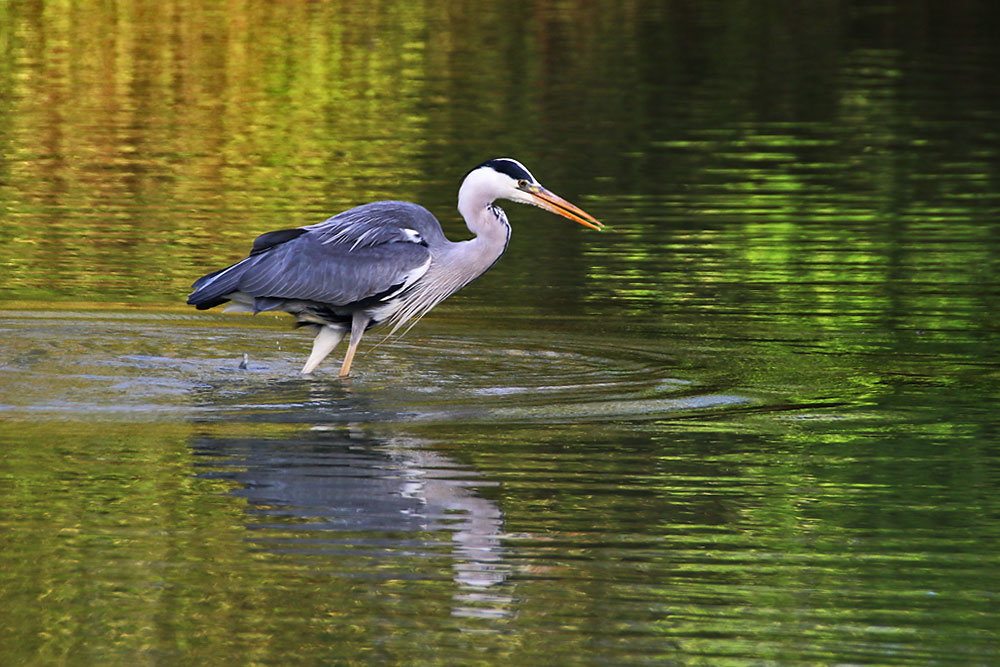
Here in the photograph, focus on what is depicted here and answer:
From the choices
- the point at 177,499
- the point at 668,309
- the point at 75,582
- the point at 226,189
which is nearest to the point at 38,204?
the point at 226,189

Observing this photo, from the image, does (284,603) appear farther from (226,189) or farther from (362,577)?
(226,189)

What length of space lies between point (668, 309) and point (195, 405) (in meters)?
4.21

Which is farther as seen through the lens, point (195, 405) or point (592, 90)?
point (592, 90)

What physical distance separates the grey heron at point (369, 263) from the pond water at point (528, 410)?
41 cm

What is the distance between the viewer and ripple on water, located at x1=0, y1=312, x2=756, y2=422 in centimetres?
948

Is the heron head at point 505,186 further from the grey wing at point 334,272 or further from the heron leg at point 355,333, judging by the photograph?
the heron leg at point 355,333

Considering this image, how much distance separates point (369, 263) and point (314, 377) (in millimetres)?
763

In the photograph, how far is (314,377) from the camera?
10594 mm

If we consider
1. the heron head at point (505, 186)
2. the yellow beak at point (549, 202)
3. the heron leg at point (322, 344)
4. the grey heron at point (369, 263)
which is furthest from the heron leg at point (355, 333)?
the yellow beak at point (549, 202)

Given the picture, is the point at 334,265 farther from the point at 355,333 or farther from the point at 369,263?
the point at 355,333

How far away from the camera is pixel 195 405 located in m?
9.53

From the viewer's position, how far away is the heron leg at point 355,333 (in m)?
10.6

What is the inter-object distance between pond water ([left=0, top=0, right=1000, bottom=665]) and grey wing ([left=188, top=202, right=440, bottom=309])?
1.66 ft

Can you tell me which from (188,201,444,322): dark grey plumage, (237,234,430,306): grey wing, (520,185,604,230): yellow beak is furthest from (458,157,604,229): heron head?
(237,234,430,306): grey wing
